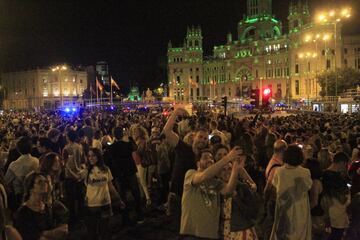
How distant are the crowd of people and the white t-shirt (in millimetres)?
15

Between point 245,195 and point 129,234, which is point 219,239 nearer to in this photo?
point 245,195

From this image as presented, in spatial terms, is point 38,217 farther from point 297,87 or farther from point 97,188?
point 297,87

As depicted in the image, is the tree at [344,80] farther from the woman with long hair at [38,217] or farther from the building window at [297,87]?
the woman with long hair at [38,217]

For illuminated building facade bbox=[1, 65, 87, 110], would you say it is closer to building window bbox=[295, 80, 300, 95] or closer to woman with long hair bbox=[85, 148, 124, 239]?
building window bbox=[295, 80, 300, 95]

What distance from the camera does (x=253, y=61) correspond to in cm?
11650

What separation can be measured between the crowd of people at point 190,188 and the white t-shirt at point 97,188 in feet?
0.05

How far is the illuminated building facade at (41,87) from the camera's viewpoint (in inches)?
3947

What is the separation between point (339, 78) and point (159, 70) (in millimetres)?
92696

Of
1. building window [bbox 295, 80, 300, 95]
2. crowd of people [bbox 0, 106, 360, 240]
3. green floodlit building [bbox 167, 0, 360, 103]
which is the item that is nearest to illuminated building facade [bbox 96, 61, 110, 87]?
green floodlit building [bbox 167, 0, 360, 103]

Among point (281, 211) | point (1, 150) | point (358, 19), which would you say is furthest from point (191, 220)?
point (358, 19)

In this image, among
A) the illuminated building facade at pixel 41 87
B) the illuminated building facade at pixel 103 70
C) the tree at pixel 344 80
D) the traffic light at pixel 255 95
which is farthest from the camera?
the illuminated building facade at pixel 103 70

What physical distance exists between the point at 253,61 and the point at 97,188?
113656mm

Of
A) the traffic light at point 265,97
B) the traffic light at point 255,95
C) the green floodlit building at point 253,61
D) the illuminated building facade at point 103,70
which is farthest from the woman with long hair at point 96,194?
the illuminated building facade at point 103,70

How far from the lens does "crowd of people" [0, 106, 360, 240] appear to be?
4.29m
